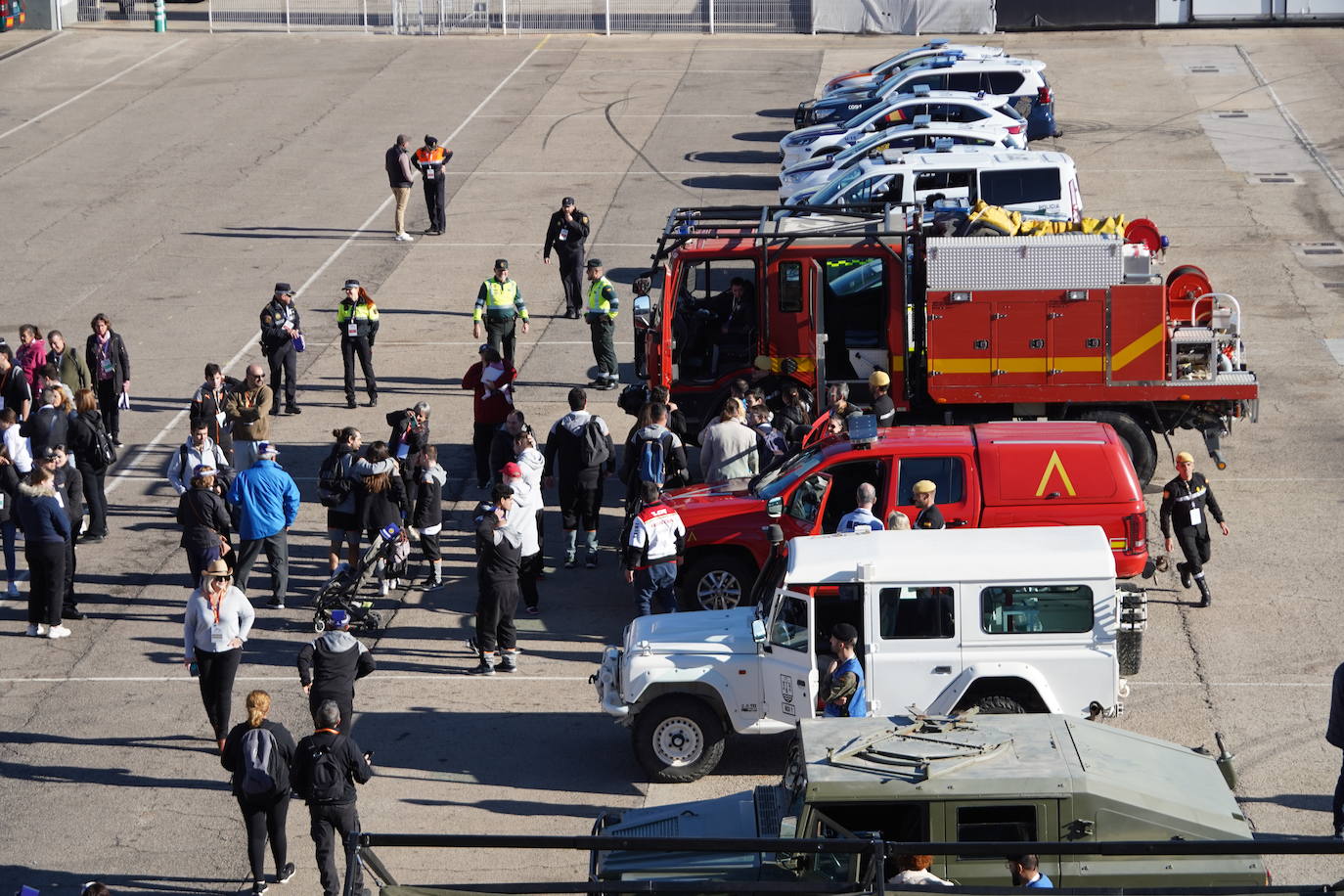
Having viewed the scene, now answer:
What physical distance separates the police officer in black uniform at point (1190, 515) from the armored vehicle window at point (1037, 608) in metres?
3.50

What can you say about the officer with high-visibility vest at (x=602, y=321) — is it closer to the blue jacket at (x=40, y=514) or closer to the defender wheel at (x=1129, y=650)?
the blue jacket at (x=40, y=514)

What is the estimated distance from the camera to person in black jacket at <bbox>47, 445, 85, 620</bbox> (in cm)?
1605

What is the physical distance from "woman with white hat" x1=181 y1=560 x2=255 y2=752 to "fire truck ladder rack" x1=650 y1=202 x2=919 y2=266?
707 centimetres

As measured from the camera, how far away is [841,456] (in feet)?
49.3

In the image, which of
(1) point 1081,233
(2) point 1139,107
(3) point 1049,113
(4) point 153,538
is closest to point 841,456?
(1) point 1081,233

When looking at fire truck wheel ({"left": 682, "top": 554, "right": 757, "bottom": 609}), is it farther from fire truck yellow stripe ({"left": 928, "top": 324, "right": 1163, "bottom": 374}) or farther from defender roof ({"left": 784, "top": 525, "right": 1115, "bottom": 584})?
fire truck yellow stripe ({"left": 928, "top": 324, "right": 1163, "bottom": 374})

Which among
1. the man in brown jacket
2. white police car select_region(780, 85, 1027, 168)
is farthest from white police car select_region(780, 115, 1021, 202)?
the man in brown jacket

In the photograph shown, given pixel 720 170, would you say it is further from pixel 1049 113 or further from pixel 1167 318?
pixel 1167 318

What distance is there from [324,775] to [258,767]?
1.44ft

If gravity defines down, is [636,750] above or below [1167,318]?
below

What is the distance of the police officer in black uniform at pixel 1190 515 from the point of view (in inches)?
603

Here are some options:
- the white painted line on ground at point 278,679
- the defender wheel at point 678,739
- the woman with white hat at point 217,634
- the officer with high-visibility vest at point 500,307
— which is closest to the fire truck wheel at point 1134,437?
the white painted line on ground at point 278,679

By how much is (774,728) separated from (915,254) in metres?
7.08

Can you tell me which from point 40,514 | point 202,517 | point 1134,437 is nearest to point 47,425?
point 40,514
